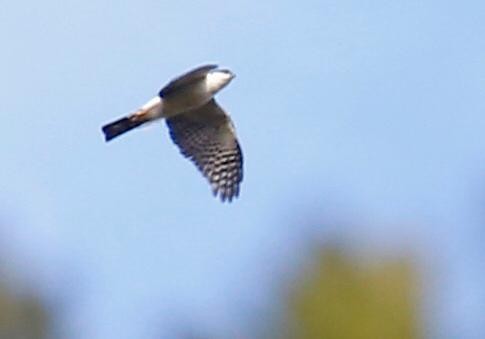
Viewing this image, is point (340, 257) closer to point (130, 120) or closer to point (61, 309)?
point (61, 309)

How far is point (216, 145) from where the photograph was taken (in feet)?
36.8

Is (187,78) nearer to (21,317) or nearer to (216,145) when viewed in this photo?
(216,145)

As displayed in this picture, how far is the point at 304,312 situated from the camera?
325 centimetres

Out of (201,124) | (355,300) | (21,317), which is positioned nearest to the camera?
(355,300)

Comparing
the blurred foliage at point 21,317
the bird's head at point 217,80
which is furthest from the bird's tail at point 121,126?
the blurred foliage at point 21,317

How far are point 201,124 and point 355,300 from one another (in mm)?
8036

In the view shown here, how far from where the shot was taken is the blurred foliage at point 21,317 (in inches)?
130

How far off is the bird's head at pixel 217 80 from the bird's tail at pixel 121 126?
53 cm

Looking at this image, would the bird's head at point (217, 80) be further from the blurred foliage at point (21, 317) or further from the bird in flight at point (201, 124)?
the blurred foliage at point (21, 317)

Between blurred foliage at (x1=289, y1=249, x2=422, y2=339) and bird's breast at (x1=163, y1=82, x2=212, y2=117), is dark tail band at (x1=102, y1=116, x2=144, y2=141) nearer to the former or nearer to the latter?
bird's breast at (x1=163, y1=82, x2=212, y2=117)

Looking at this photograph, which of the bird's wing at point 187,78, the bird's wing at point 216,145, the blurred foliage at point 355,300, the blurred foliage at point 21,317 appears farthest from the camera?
the bird's wing at point 216,145

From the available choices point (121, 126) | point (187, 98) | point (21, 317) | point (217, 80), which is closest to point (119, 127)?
point (121, 126)

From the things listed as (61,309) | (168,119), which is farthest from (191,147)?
(61,309)

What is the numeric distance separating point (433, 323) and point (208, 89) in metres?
7.28
